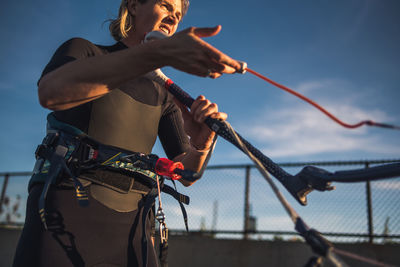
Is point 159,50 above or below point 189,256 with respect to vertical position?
above

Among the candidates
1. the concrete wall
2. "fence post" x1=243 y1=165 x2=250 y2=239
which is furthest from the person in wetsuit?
"fence post" x1=243 y1=165 x2=250 y2=239

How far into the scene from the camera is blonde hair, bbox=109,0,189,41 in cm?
210

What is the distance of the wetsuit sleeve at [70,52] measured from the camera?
146cm

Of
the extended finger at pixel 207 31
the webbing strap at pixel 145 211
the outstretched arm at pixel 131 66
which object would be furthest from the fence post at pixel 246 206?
the extended finger at pixel 207 31

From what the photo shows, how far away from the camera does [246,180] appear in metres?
6.57

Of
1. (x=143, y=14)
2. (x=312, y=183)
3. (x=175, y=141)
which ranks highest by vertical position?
(x=143, y=14)

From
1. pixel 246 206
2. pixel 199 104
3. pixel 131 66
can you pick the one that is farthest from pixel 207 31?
pixel 246 206

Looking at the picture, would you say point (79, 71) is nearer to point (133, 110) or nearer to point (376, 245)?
point (133, 110)

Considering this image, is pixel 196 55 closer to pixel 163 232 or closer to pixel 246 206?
pixel 163 232

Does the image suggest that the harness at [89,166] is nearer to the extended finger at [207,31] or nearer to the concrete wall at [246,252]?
the extended finger at [207,31]

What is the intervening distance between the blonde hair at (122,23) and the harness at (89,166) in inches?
30.7

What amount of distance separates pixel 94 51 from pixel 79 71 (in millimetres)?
635

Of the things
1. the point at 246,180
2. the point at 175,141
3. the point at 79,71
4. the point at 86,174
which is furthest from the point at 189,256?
the point at 79,71

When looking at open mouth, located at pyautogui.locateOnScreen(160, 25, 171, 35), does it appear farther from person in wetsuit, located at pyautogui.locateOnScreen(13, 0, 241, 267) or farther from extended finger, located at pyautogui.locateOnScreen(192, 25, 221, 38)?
extended finger, located at pyautogui.locateOnScreen(192, 25, 221, 38)
